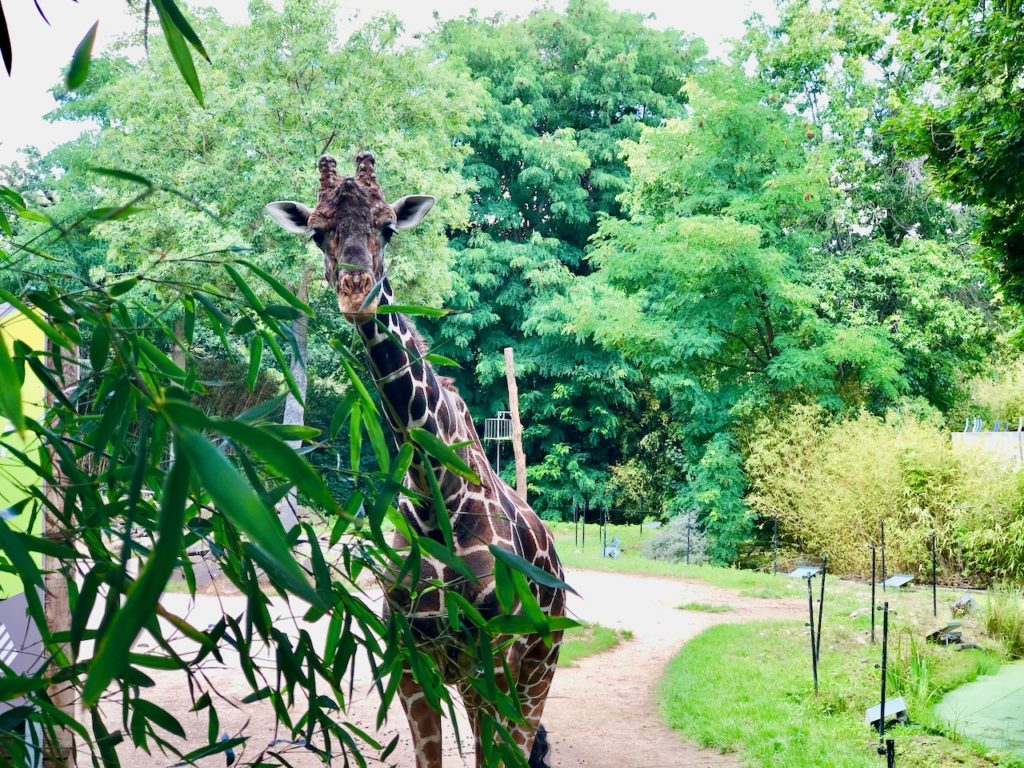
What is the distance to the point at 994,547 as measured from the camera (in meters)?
11.2

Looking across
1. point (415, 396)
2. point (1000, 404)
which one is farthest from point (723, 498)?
point (415, 396)

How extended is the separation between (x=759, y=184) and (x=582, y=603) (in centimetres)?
818

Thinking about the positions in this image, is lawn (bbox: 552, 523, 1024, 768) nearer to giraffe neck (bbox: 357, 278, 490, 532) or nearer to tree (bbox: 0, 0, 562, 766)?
giraffe neck (bbox: 357, 278, 490, 532)

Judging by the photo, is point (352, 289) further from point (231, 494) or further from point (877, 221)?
point (877, 221)

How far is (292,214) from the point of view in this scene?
379 centimetres

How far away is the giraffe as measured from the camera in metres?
3.15

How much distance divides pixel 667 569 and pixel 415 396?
36.9 feet

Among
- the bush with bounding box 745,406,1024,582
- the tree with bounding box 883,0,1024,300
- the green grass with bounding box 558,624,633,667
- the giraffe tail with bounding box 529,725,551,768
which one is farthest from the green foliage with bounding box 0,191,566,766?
the bush with bounding box 745,406,1024,582

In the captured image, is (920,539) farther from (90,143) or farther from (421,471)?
(90,143)

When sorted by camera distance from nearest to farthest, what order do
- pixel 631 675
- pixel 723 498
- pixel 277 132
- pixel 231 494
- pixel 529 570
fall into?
pixel 231 494
pixel 529 570
pixel 631 675
pixel 277 132
pixel 723 498

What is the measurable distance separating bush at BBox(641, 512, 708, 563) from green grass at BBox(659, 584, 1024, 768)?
5.95 meters

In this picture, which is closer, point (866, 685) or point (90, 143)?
point (866, 685)

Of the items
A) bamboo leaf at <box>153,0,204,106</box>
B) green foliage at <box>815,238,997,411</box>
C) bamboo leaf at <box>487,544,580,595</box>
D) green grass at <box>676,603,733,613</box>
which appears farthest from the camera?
green foliage at <box>815,238,997,411</box>

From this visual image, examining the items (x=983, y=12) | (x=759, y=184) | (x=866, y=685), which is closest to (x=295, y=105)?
(x=759, y=184)
